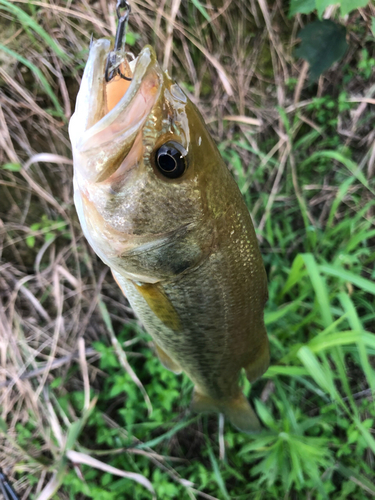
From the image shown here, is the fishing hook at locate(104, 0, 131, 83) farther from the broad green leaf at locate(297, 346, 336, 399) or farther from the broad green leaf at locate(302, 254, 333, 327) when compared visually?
the broad green leaf at locate(297, 346, 336, 399)

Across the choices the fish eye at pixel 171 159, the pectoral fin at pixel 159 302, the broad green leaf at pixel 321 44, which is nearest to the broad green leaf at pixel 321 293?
the pectoral fin at pixel 159 302

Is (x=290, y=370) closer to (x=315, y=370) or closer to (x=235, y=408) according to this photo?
(x=315, y=370)

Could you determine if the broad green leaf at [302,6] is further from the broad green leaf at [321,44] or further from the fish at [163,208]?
the fish at [163,208]

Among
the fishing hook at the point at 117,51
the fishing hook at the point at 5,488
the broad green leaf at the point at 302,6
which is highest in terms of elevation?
the broad green leaf at the point at 302,6

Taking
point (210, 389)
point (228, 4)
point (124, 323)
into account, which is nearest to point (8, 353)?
point (124, 323)

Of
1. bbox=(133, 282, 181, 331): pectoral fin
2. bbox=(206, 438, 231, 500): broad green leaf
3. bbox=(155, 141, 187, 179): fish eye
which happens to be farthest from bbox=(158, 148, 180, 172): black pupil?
bbox=(206, 438, 231, 500): broad green leaf

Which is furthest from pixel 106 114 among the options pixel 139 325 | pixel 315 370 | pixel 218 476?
pixel 218 476

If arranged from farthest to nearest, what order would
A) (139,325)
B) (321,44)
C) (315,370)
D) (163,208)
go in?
(139,325)
(321,44)
(315,370)
(163,208)
